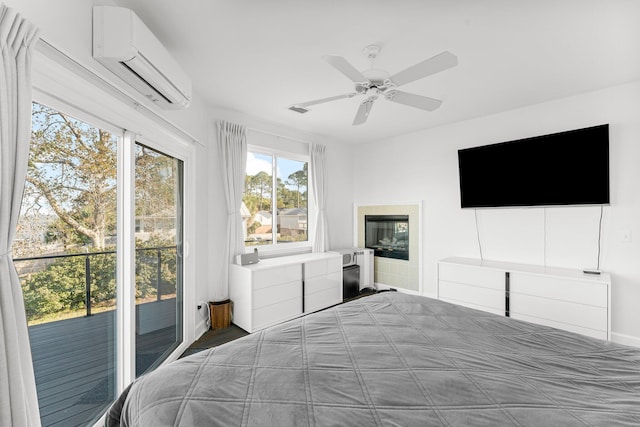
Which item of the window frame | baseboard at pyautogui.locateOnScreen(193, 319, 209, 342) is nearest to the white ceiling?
the window frame

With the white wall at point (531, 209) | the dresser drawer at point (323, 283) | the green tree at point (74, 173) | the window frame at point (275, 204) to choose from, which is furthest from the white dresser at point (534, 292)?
the green tree at point (74, 173)

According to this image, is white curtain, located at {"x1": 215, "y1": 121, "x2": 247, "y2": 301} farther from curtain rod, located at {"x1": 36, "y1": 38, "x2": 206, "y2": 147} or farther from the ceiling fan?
the ceiling fan

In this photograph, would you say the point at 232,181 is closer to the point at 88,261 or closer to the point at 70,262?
the point at 88,261

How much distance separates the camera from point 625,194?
2.81 m

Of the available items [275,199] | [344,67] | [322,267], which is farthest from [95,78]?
[322,267]

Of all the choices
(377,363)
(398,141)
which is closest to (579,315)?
(377,363)

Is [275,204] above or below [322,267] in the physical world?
above

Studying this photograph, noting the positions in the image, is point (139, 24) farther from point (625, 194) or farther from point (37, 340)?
point (625, 194)

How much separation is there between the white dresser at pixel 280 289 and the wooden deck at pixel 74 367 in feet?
4.67

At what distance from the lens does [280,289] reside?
11.2 ft

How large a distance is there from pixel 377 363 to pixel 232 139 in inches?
118

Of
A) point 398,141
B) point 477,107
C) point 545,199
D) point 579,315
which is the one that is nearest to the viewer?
point 579,315

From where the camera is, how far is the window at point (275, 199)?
388cm

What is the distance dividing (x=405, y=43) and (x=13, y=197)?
2.36 meters
